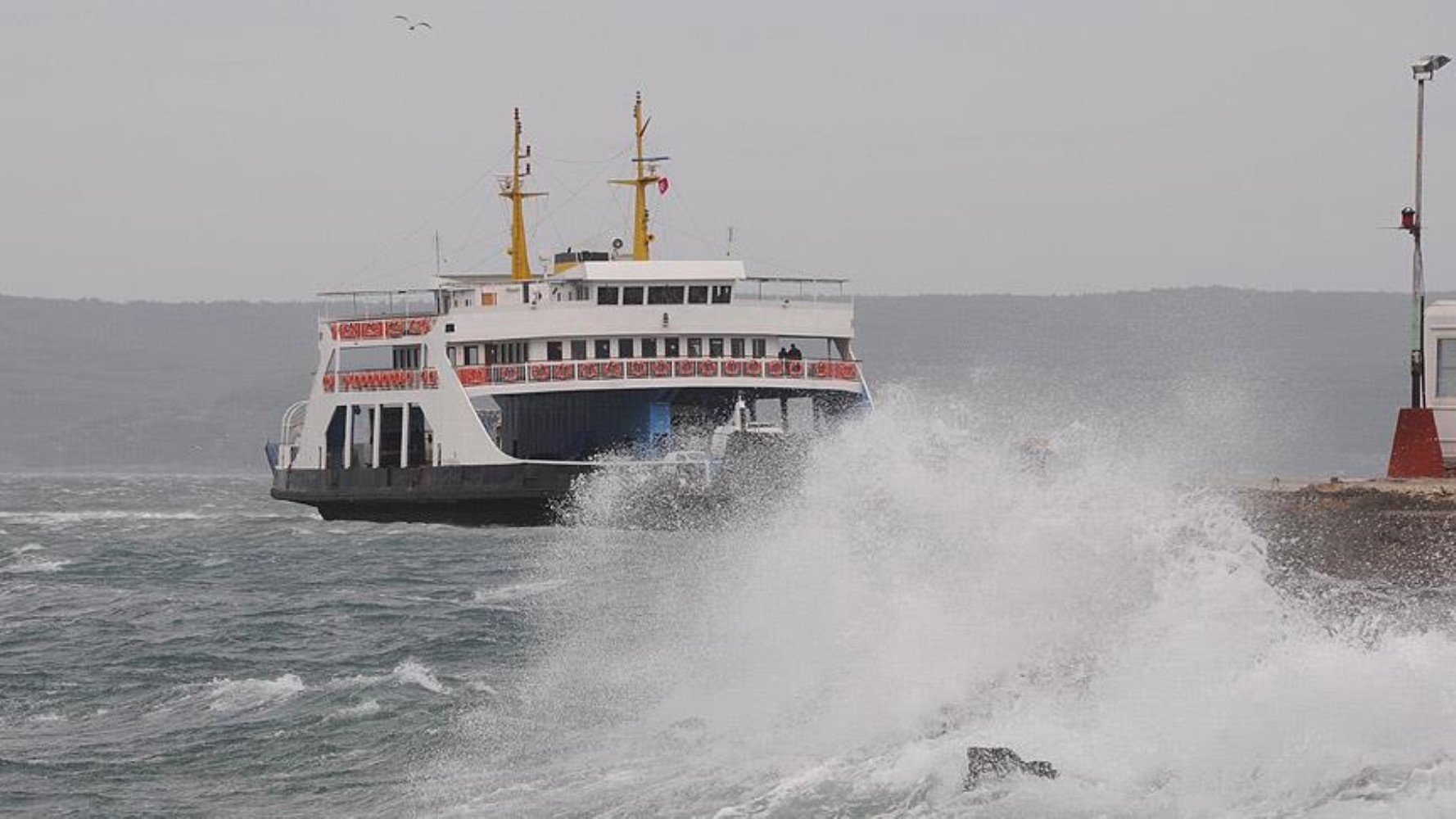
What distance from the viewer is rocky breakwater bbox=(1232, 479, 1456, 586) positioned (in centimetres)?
3088

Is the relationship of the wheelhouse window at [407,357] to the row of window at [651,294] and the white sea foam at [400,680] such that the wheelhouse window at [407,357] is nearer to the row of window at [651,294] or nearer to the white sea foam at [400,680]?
the row of window at [651,294]

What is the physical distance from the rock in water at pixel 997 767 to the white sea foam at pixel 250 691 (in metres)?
11.4

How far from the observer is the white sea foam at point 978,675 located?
19.1 meters

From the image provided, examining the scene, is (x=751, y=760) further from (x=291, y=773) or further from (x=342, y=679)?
(x=342, y=679)

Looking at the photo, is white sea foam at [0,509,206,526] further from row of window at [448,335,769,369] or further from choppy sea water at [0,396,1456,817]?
choppy sea water at [0,396,1456,817]

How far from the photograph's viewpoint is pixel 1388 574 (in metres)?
31.3

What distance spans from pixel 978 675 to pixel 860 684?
4.12 ft

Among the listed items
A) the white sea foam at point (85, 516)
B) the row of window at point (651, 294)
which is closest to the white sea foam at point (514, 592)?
the row of window at point (651, 294)

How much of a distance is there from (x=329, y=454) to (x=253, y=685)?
121ft

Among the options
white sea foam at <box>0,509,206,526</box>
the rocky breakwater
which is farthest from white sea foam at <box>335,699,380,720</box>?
white sea foam at <box>0,509,206,526</box>

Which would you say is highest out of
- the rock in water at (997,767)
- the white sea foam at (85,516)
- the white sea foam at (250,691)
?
the rock in water at (997,767)

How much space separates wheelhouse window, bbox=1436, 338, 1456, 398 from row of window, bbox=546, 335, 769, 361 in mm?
23466

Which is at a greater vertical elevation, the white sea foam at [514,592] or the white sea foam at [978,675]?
the white sea foam at [978,675]

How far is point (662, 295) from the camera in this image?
5891 centimetres
